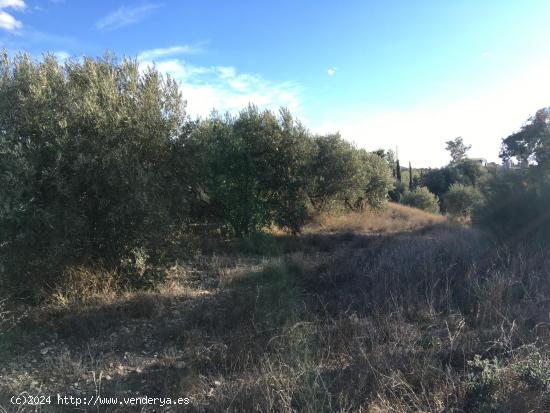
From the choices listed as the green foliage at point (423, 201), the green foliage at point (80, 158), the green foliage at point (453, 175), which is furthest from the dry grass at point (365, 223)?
the green foliage at point (453, 175)

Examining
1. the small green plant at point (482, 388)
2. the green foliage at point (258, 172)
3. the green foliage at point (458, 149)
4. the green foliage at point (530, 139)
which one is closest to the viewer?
the small green plant at point (482, 388)

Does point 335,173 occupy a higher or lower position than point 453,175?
lower

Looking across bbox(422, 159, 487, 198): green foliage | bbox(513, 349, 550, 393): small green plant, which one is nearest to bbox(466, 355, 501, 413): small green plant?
bbox(513, 349, 550, 393): small green plant

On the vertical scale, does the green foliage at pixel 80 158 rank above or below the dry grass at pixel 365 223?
above

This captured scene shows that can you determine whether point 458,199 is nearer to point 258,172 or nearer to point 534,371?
point 258,172

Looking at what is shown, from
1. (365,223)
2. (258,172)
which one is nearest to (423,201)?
(365,223)

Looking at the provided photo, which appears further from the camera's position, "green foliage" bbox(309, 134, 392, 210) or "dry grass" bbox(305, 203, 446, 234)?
"green foliage" bbox(309, 134, 392, 210)

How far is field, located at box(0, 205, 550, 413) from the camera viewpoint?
356cm

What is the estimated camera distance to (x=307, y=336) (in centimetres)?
502

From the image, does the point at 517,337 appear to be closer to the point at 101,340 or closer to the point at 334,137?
the point at 101,340

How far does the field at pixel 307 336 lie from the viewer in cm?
356

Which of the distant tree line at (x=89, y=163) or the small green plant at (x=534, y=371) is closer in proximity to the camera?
the small green plant at (x=534, y=371)

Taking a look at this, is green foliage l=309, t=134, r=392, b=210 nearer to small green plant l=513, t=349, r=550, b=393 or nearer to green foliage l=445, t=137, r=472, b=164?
small green plant l=513, t=349, r=550, b=393

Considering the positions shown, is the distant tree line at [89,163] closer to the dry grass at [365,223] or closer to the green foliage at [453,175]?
the dry grass at [365,223]
